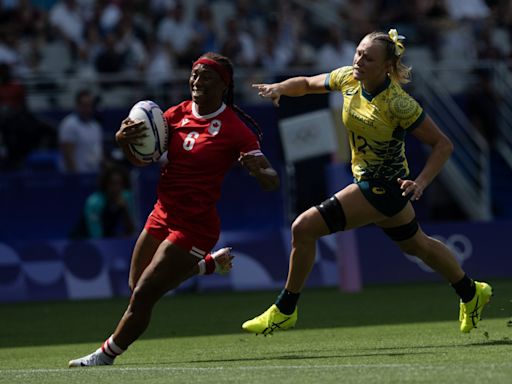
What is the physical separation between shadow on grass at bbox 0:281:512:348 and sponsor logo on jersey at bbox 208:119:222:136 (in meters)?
3.10

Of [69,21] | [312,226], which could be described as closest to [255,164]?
[312,226]

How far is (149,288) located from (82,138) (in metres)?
10.6

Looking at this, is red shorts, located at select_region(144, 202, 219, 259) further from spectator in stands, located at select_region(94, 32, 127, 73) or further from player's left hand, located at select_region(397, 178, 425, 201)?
spectator in stands, located at select_region(94, 32, 127, 73)

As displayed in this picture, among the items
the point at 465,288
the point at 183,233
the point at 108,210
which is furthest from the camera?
the point at 108,210

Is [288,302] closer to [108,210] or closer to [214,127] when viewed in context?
[214,127]

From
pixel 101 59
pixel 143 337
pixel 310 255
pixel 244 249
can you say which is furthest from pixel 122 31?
pixel 310 255

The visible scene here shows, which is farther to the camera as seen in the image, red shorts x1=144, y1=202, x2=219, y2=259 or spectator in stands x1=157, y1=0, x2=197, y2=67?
spectator in stands x1=157, y1=0, x2=197, y2=67

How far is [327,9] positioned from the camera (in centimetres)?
2588

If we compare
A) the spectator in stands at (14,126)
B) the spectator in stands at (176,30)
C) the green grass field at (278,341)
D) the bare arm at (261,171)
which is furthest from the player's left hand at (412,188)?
the spectator in stands at (176,30)

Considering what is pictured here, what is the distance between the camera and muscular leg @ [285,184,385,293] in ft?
34.9

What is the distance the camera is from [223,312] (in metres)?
14.9

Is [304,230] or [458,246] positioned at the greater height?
[304,230]

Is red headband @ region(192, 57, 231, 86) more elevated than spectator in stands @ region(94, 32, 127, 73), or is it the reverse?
red headband @ region(192, 57, 231, 86)

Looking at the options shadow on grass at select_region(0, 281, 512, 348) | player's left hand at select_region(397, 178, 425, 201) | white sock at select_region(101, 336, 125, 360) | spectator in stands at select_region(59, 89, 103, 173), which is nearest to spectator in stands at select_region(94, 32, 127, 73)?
spectator in stands at select_region(59, 89, 103, 173)
